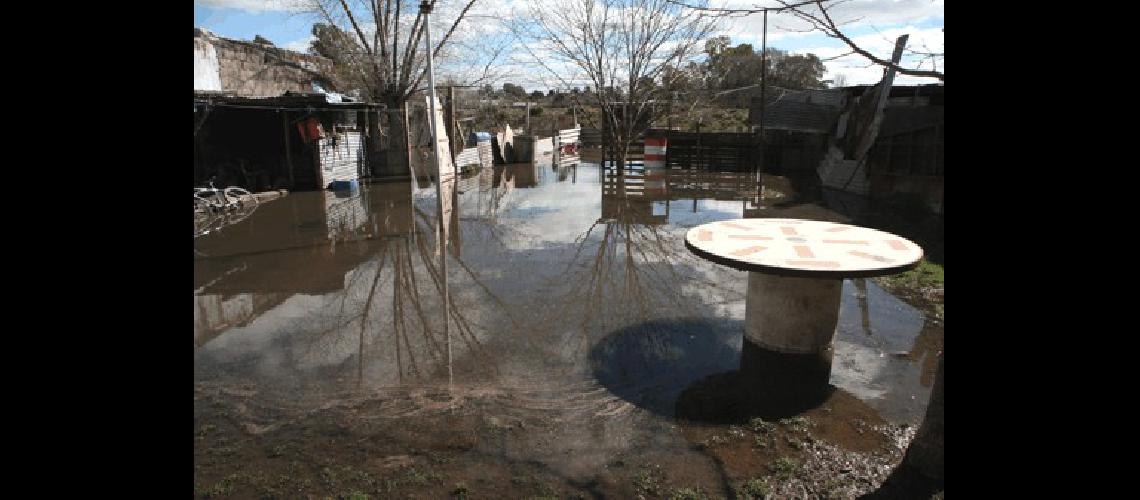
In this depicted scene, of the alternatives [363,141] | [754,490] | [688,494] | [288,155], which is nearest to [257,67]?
[363,141]

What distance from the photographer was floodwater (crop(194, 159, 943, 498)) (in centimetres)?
375

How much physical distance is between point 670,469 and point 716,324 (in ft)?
8.82

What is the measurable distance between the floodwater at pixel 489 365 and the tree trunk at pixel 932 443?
0.53m

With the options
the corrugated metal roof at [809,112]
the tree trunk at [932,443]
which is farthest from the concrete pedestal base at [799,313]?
the corrugated metal roof at [809,112]

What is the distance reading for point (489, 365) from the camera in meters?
5.31

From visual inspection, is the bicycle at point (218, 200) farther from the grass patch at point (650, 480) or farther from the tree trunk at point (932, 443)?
the tree trunk at point (932, 443)

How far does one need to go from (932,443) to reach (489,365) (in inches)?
126

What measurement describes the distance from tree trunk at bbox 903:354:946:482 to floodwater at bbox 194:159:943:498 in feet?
1.72

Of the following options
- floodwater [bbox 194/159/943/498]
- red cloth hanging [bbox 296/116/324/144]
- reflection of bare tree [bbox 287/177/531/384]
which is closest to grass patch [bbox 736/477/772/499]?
floodwater [bbox 194/159/943/498]

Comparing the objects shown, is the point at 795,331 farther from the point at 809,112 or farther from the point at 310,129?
the point at 809,112

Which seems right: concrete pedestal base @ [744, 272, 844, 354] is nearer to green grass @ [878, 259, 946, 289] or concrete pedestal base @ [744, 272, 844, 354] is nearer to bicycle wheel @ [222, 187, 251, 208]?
green grass @ [878, 259, 946, 289]

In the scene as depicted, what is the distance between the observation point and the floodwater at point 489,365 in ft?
12.3
